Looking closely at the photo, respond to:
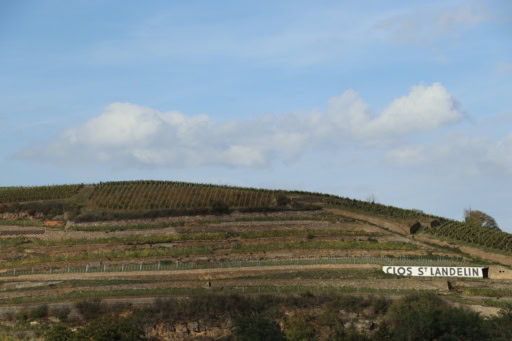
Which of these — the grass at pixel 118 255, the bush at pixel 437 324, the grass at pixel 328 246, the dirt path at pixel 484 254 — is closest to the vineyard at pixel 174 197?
the grass at pixel 328 246

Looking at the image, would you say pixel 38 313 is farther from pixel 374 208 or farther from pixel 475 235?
pixel 374 208

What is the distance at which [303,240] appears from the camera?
71688 millimetres

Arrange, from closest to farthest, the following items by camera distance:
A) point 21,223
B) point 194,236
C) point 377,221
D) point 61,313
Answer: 1. point 61,313
2. point 194,236
3. point 377,221
4. point 21,223

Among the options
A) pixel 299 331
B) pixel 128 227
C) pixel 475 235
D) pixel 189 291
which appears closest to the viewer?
pixel 299 331

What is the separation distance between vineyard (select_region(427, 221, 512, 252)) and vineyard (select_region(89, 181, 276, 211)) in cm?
1761

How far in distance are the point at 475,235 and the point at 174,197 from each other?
102 ft

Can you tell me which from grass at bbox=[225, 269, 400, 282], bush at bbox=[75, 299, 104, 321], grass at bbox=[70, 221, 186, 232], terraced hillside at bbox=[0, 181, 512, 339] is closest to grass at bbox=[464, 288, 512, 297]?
terraced hillside at bbox=[0, 181, 512, 339]

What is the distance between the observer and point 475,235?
69.2 metres

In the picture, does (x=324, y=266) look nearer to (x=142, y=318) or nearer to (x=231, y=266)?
(x=231, y=266)

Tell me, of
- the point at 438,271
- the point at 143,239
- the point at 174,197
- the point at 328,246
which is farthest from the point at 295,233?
the point at 174,197

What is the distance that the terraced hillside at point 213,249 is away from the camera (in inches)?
2298

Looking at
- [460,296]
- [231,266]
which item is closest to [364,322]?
[460,296]

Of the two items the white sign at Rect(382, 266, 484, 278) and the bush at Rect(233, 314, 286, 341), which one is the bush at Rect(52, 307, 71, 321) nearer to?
the bush at Rect(233, 314, 286, 341)

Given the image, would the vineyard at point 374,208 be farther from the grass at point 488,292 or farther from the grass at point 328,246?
the grass at point 488,292
